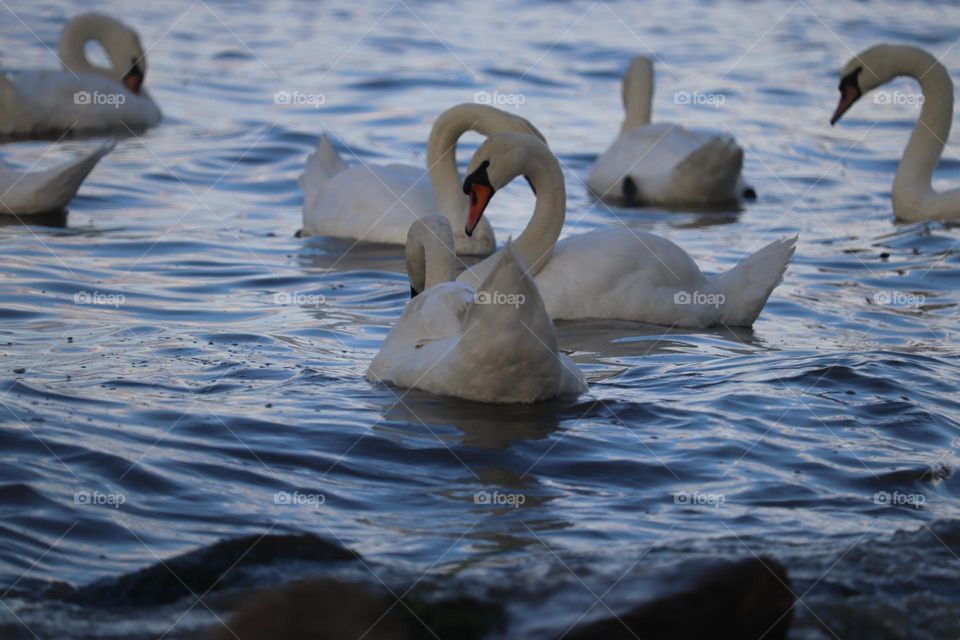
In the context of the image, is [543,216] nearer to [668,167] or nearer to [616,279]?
[616,279]

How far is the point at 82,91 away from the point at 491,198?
5.94m

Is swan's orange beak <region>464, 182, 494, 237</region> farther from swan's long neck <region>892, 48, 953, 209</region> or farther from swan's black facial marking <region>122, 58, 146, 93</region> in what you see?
swan's black facial marking <region>122, 58, 146, 93</region>

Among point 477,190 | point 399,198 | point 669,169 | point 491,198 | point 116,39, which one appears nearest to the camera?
point 477,190

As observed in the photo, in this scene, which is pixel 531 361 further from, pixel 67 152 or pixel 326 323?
pixel 67 152

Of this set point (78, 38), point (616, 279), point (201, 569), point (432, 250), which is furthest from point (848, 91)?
point (201, 569)

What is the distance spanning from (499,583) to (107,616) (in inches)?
44.5

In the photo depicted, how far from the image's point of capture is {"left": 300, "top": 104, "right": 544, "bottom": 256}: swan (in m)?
10.3

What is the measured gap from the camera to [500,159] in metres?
8.25

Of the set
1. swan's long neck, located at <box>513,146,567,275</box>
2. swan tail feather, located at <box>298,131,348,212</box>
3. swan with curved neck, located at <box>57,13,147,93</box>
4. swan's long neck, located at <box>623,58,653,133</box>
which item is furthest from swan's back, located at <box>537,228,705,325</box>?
swan with curved neck, located at <box>57,13,147,93</box>

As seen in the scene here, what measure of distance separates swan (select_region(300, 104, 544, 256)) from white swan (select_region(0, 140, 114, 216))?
1677 mm

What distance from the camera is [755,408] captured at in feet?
21.4

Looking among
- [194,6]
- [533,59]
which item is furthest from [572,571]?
[194,6]

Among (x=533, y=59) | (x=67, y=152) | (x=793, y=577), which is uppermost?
(x=533, y=59)

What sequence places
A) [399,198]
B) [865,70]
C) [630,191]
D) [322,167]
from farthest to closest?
[630,191], [865,70], [322,167], [399,198]
